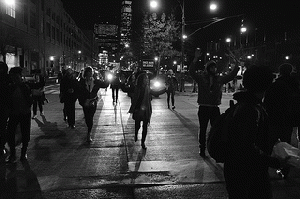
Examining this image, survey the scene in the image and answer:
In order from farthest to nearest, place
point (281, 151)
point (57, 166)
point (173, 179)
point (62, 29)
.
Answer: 1. point (62, 29)
2. point (57, 166)
3. point (173, 179)
4. point (281, 151)

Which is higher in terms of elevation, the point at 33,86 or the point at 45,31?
the point at 45,31

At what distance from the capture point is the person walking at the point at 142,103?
705cm

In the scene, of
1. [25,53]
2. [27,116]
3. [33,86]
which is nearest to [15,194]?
[27,116]

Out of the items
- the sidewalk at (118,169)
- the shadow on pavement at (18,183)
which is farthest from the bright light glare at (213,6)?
the shadow on pavement at (18,183)

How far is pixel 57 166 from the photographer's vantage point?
19.4 feet

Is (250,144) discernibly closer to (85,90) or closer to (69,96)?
(85,90)

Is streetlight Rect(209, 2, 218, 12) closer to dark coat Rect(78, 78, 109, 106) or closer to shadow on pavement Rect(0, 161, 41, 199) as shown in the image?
dark coat Rect(78, 78, 109, 106)

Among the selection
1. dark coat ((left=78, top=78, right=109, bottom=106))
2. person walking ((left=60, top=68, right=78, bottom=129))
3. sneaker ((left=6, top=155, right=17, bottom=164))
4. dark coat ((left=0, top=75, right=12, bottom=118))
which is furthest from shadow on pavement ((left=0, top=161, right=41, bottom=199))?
person walking ((left=60, top=68, right=78, bottom=129))

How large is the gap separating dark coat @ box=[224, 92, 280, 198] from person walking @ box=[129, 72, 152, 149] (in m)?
4.43

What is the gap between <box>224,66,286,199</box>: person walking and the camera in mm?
2514

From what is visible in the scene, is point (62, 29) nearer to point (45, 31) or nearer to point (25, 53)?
point (45, 31)

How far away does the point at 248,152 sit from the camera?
8.31ft

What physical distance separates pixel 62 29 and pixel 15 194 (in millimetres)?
68559

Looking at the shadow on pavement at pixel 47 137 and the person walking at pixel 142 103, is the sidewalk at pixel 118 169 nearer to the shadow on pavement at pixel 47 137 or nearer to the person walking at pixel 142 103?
the shadow on pavement at pixel 47 137
